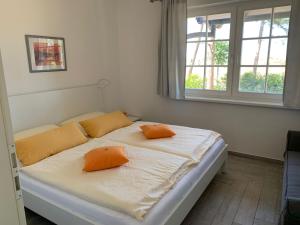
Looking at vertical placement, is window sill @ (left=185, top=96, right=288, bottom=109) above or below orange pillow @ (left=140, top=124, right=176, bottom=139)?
above

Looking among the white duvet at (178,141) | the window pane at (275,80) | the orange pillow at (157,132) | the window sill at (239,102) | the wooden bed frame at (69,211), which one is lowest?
the wooden bed frame at (69,211)

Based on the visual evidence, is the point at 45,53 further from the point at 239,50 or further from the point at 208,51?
the point at 239,50

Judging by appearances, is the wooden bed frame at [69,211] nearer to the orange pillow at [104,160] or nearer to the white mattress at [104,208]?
the white mattress at [104,208]

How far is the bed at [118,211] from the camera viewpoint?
1.48 m

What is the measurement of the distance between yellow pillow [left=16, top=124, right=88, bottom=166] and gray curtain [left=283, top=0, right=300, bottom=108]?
8.06 feet

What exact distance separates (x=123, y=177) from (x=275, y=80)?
2.37 m

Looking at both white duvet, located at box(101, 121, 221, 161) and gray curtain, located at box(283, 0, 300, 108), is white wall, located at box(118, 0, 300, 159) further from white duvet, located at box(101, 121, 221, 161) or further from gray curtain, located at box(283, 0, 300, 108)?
white duvet, located at box(101, 121, 221, 161)

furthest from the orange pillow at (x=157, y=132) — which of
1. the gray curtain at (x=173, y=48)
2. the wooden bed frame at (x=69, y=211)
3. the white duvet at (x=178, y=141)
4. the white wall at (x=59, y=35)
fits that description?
the white wall at (x=59, y=35)

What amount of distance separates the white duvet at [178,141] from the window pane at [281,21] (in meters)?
1.51

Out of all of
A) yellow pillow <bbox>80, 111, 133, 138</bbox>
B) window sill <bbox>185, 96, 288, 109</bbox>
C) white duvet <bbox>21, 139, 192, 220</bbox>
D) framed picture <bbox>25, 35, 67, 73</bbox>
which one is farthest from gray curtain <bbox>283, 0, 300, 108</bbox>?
framed picture <bbox>25, 35, 67, 73</bbox>

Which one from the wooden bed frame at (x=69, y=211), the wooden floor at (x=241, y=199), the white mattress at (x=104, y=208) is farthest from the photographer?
the wooden floor at (x=241, y=199)

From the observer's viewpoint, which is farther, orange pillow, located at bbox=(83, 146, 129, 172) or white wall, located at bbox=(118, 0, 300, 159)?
white wall, located at bbox=(118, 0, 300, 159)

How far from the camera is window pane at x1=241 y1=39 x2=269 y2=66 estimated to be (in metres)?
2.96

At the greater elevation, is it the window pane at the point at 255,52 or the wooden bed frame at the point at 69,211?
the window pane at the point at 255,52
